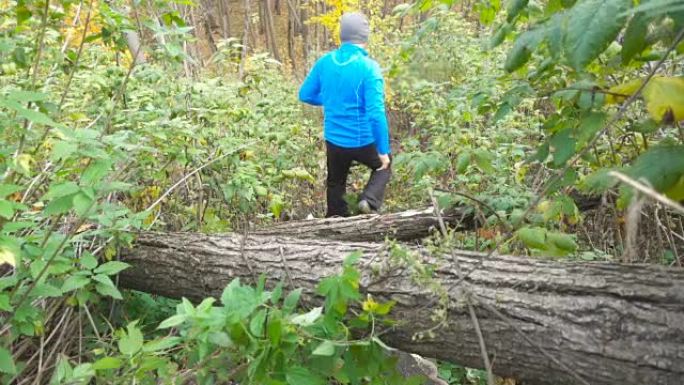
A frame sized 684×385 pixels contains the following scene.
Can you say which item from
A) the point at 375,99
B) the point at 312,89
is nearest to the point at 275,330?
the point at 375,99

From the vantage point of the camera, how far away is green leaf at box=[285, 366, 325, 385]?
2.06 meters

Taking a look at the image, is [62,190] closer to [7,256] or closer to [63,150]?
[63,150]

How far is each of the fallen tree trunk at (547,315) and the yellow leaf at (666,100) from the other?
48cm

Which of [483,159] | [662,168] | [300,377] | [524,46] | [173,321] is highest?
[524,46]

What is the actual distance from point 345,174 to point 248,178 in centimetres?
186

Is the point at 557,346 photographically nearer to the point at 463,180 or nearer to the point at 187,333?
the point at 187,333

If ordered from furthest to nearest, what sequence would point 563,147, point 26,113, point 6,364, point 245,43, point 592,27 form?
1. point 245,43
2. point 563,147
3. point 6,364
4. point 26,113
5. point 592,27

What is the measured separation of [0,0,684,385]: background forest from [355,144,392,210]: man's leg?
0.59ft

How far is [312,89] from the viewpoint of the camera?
578 centimetres

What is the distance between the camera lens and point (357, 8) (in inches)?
456

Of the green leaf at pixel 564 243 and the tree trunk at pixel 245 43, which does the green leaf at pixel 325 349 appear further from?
the tree trunk at pixel 245 43

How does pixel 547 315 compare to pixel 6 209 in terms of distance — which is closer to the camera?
pixel 6 209

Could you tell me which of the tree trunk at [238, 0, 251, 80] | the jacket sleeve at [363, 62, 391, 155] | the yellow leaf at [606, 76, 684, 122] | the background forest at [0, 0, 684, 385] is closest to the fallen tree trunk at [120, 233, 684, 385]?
the background forest at [0, 0, 684, 385]

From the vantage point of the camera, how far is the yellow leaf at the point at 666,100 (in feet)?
5.75
